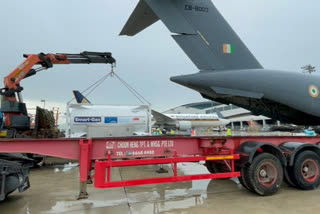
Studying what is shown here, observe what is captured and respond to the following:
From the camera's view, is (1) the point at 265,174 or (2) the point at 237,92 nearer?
(1) the point at 265,174

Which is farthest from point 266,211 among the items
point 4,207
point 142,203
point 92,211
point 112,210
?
point 4,207

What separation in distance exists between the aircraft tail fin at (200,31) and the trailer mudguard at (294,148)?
2583 millimetres

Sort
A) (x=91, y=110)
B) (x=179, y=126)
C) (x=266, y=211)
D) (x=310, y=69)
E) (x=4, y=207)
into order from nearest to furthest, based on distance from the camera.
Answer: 1. (x=266, y=211)
2. (x=4, y=207)
3. (x=91, y=110)
4. (x=179, y=126)
5. (x=310, y=69)

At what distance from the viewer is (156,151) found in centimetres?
554

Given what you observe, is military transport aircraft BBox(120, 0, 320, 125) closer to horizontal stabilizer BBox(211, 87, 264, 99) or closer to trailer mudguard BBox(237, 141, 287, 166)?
horizontal stabilizer BBox(211, 87, 264, 99)

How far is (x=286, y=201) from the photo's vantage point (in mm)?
5309

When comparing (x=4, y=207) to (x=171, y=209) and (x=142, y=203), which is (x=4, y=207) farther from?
(x=171, y=209)

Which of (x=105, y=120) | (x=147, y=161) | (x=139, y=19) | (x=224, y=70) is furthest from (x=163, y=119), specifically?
(x=147, y=161)

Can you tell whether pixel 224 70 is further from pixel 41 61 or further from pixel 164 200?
pixel 41 61

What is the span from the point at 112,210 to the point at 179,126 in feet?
73.4

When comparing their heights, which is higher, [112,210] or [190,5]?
[190,5]

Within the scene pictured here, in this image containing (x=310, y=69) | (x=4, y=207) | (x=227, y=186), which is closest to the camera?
(x=4, y=207)

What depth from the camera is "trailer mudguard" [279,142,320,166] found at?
19.7 ft

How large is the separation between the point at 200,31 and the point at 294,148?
4.10m
